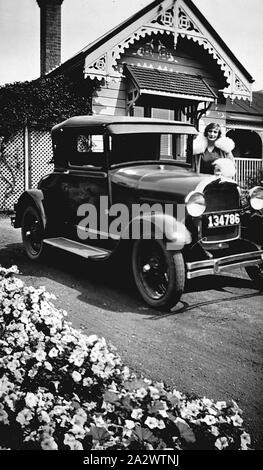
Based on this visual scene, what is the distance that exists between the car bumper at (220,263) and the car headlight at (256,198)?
54 cm

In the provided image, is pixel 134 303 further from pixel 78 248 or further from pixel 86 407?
pixel 86 407

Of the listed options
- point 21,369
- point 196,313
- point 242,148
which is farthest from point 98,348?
point 242,148

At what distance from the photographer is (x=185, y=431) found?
1863mm

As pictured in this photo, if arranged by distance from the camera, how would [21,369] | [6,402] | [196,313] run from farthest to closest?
[196,313]
[21,369]
[6,402]

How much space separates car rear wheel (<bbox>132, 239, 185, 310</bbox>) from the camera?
160 inches

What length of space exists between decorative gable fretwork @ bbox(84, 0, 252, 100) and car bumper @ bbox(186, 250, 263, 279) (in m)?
7.93

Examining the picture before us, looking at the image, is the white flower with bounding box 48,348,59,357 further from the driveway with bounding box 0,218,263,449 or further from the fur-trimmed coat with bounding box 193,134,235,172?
the fur-trimmed coat with bounding box 193,134,235,172

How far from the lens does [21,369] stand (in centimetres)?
218

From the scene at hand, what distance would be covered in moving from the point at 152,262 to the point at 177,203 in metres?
0.64

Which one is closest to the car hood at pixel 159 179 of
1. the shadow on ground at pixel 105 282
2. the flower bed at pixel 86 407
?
the shadow on ground at pixel 105 282

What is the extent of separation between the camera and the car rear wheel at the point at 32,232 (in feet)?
19.6

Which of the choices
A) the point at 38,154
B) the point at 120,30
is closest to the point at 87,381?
the point at 38,154

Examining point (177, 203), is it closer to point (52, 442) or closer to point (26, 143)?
point (52, 442)
